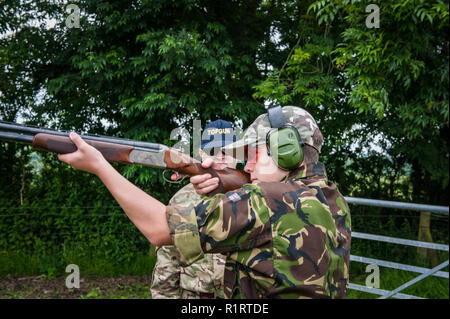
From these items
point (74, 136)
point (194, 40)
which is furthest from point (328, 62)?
point (74, 136)

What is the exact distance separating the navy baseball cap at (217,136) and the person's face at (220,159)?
7cm

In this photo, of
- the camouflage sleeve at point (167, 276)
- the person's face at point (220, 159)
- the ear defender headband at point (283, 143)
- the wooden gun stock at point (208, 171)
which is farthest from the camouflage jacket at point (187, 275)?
the ear defender headband at point (283, 143)

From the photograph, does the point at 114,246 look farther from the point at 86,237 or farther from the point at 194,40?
the point at 194,40

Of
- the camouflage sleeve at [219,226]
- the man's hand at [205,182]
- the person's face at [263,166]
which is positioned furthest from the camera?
the man's hand at [205,182]

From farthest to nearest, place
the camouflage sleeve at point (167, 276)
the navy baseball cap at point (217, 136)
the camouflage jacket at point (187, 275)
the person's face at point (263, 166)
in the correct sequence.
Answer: the navy baseball cap at point (217, 136) → the camouflage sleeve at point (167, 276) → the camouflage jacket at point (187, 275) → the person's face at point (263, 166)

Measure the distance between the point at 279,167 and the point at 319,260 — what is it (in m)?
0.42

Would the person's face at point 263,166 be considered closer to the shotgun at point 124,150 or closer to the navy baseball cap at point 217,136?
the shotgun at point 124,150

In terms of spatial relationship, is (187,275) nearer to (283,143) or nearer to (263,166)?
(263,166)

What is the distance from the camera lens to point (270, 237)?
1.35 metres

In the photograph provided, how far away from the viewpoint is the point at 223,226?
1284 mm

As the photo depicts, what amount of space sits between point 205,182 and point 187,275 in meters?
0.92

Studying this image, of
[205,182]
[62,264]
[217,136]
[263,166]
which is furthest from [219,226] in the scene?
[62,264]

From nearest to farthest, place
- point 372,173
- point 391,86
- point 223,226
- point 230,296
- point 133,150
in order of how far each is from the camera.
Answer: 1. point 223,226
2. point 230,296
3. point 133,150
4. point 391,86
5. point 372,173

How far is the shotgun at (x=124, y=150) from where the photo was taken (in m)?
1.91
